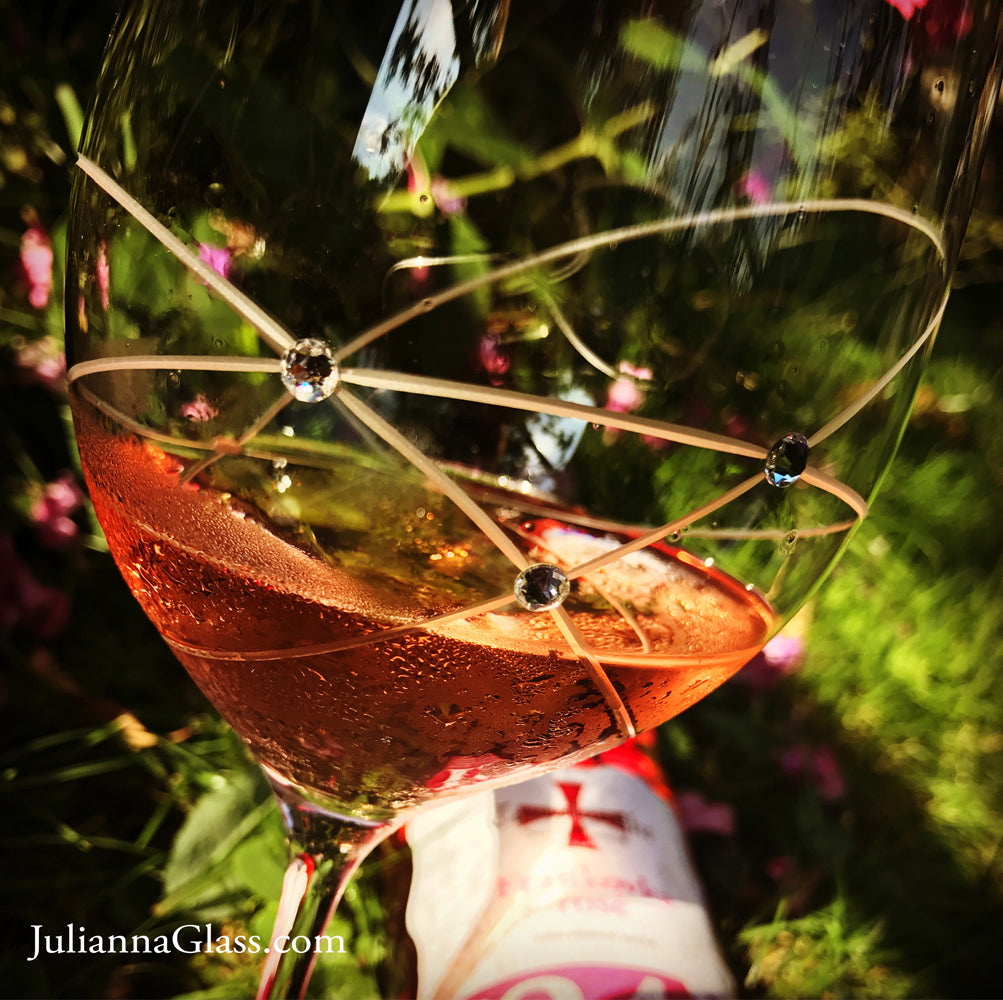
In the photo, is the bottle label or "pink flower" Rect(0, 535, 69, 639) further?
"pink flower" Rect(0, 535, 69, 639)

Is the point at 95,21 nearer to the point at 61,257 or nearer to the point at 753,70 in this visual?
the point at 61,257

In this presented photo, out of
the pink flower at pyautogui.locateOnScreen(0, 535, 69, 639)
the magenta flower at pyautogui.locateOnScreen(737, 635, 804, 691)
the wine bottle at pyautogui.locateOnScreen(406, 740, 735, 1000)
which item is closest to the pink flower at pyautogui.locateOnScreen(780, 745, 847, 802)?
the magenta flower at pyautogui.locateOnScreen(737, 635, 804, 691)

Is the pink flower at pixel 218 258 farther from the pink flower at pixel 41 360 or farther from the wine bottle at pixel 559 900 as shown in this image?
the pink flower at pixel 41 360

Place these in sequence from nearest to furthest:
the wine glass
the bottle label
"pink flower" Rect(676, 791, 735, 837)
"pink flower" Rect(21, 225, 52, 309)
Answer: the wine glass, the bottle label, "pink flower" Rect(21, 225, 52, 309), "pink flower" Rect(676, 791, 735, 837)

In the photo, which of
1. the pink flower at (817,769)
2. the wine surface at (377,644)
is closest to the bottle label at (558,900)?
the wine surface at (377,644)

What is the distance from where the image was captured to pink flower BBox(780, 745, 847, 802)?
68 centimetres

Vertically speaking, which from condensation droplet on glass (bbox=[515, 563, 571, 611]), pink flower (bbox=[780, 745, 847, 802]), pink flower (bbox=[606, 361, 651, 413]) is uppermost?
pink flower (bbox=[780, 745, 847, 802])

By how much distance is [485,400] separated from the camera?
19 centimetres

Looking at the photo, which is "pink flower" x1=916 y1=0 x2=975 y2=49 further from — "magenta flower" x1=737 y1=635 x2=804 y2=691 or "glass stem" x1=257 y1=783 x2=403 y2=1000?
"magenta flower" x1=737 y1=635 x2=804 y2=691

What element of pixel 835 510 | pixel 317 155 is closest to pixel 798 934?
pixel 835 510

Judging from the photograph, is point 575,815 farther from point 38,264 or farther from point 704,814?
point 38,264

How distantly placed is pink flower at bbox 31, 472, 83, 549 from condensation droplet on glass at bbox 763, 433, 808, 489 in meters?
0.44

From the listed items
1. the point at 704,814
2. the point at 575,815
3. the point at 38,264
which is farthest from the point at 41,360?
the point at 704,814

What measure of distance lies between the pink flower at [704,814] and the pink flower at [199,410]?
0.50 metres
